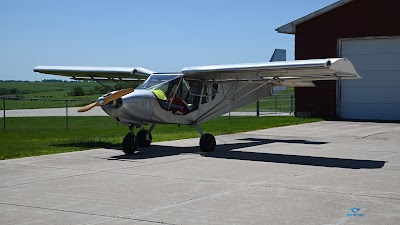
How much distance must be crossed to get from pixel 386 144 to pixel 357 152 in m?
2.81

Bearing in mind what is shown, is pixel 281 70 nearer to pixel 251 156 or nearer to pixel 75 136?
pixel 251 156

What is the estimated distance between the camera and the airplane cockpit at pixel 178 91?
16.6m

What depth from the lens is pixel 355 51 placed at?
102 ft

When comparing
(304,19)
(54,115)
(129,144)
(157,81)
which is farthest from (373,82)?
(54,115)

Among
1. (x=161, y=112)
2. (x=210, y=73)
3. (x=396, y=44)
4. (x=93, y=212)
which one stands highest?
(x=396, y=44)

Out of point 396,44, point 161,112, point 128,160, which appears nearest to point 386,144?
point 161,112

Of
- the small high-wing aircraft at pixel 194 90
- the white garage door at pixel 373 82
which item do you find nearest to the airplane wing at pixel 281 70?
the small high-wing aircraft at pixel 194 90

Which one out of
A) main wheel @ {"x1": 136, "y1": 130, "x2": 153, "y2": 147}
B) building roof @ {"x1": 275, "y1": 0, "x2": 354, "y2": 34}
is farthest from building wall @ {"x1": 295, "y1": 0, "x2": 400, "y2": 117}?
main wheel @ {"x1": 136, "y1": 130, "x2": 153, "y2": 147}

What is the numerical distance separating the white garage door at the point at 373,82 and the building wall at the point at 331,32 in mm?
477

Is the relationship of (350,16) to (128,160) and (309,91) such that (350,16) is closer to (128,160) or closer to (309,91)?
(309,91)

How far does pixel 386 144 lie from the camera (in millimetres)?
18844

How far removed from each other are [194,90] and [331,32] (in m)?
15.9

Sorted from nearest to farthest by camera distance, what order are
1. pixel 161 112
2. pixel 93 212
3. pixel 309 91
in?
pixel 93 212
pixel 161 112
pixel 309 91

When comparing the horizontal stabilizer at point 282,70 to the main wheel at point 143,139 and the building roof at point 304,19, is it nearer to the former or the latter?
the main wheel at point 143,139
